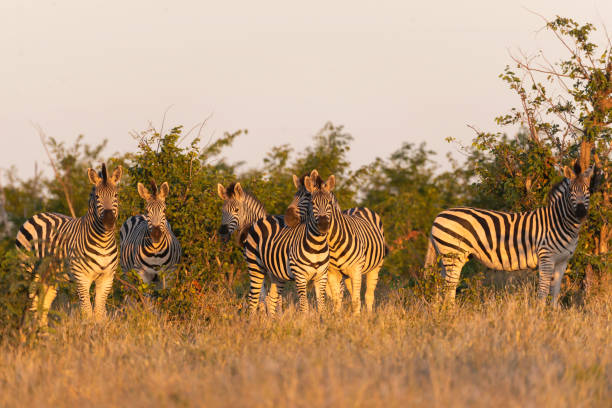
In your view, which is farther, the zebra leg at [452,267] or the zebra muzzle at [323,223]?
the zebra leg at [452,267]

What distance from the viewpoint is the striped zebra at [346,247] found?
9.24 meters

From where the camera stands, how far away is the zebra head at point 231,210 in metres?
11.0

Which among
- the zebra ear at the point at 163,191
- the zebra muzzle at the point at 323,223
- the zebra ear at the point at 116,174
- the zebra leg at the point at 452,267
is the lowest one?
the zebra leg at the point at 452,267

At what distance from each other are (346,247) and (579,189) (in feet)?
11.5

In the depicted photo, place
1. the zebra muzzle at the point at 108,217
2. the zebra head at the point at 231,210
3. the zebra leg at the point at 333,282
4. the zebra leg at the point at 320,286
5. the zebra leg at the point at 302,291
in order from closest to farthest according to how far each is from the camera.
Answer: the zebra muzzle at the point at 108,217 → the zebra leg at the point at 302,291 → the zebra leg at the point at 320,286 → the zebra leg at the point at 333,282 → the zebra head at the point at 231,210

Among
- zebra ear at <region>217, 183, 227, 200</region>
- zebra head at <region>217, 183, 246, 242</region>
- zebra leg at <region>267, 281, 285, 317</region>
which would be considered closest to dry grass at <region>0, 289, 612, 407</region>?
zebra leg at <region>267, 281, 285, 317</region>

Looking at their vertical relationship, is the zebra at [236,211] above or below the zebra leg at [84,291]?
above

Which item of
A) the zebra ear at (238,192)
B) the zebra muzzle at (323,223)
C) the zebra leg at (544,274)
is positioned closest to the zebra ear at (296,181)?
the zebra muzzle at (323,223)

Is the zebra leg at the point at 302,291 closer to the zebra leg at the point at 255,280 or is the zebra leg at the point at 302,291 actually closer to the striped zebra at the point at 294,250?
the striped zebra at the point at 294,250

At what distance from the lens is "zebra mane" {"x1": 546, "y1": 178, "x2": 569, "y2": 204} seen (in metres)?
10.3

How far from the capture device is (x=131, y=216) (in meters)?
11.7

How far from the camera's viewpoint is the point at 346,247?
32.4 feet

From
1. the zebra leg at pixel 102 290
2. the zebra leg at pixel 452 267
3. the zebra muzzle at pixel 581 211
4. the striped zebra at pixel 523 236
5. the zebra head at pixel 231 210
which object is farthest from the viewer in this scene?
the zebra head at pixel 231 210

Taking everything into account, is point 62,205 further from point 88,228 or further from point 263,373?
point 263,373
